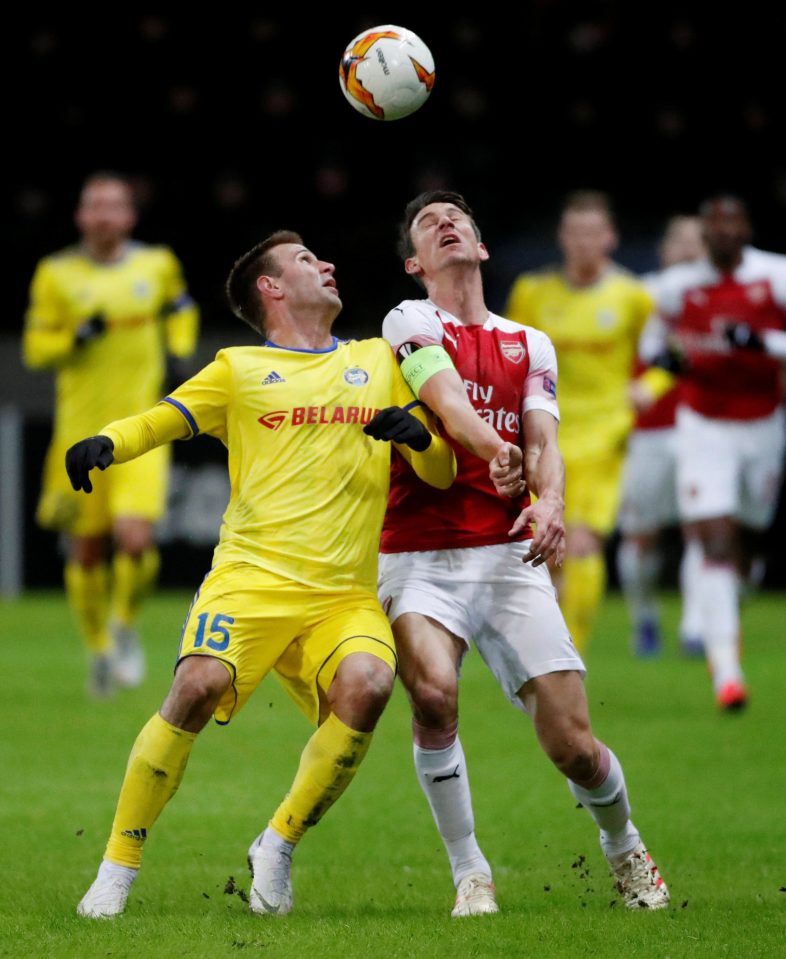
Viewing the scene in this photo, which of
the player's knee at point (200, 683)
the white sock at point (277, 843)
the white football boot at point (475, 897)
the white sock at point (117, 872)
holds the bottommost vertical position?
the white football boot at point (475, 897)

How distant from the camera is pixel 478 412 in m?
5.11

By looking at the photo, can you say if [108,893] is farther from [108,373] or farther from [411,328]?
[108,373]

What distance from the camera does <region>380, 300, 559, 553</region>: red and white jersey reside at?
5094 millimetres

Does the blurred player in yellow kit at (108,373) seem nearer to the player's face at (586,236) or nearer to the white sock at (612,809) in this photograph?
the player's face at (586,236)

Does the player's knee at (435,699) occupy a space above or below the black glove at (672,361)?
below

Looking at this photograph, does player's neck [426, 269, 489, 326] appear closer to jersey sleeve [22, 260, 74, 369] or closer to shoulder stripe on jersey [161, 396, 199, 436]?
shoulder stripe on jersey [161, 396, 199, 436]

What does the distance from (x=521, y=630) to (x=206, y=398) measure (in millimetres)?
1145

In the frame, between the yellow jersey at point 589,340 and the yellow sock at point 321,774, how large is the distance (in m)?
5.60

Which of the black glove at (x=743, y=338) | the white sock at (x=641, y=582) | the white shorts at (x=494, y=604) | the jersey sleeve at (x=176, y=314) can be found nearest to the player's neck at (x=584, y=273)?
the black glove at (x=743, y=338)

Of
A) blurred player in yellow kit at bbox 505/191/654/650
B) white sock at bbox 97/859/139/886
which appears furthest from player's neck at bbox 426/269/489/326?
blurred player in yellow kit at bbox 505/191/654/650

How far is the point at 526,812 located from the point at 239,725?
8.97 feet

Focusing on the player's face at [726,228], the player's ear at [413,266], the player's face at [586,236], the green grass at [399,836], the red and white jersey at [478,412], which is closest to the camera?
the green grass at [399,836]

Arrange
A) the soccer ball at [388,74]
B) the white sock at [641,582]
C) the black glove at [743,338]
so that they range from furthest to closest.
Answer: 1. the white sock at [641,582]
2. the black glove at [743,338]
3. the soccer ball at [388,74]

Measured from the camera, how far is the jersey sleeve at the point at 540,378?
5.13 metres
